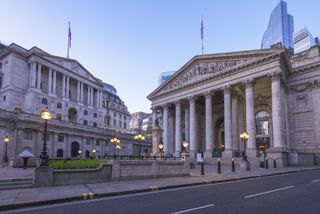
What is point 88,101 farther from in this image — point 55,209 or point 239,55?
point 55,209

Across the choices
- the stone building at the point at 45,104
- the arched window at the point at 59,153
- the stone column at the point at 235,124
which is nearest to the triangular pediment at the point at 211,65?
the stone column at the point at 235,124

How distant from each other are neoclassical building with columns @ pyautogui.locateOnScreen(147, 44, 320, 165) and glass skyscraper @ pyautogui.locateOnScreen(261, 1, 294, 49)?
12249cm

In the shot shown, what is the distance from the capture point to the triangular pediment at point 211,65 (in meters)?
38.4

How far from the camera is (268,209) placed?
840cm

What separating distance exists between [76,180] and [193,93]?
114ft

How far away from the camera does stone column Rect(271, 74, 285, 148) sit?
33.9m

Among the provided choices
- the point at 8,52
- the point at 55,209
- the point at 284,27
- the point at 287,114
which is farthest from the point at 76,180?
the point at 284,27

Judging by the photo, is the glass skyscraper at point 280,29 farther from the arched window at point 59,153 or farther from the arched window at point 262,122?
the arched window at point 59,153


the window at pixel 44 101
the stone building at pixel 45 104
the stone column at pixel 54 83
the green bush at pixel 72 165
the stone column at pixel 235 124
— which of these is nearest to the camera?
the green bush at pixel 72 165

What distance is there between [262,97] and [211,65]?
11.2 m

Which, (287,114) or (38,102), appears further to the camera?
(38,102)

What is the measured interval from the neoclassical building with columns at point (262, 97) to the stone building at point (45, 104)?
2238cm

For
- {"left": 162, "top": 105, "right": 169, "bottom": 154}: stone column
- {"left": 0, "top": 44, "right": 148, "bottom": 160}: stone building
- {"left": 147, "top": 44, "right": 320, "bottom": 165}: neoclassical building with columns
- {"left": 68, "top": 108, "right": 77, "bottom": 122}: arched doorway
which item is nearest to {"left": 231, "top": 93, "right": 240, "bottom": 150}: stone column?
{"left": 147, "top": 44, "right": 320, "bottom": 165}: neoclassical building with columns

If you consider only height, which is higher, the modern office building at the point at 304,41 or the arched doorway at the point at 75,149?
the modern office building at the point at 304,41
